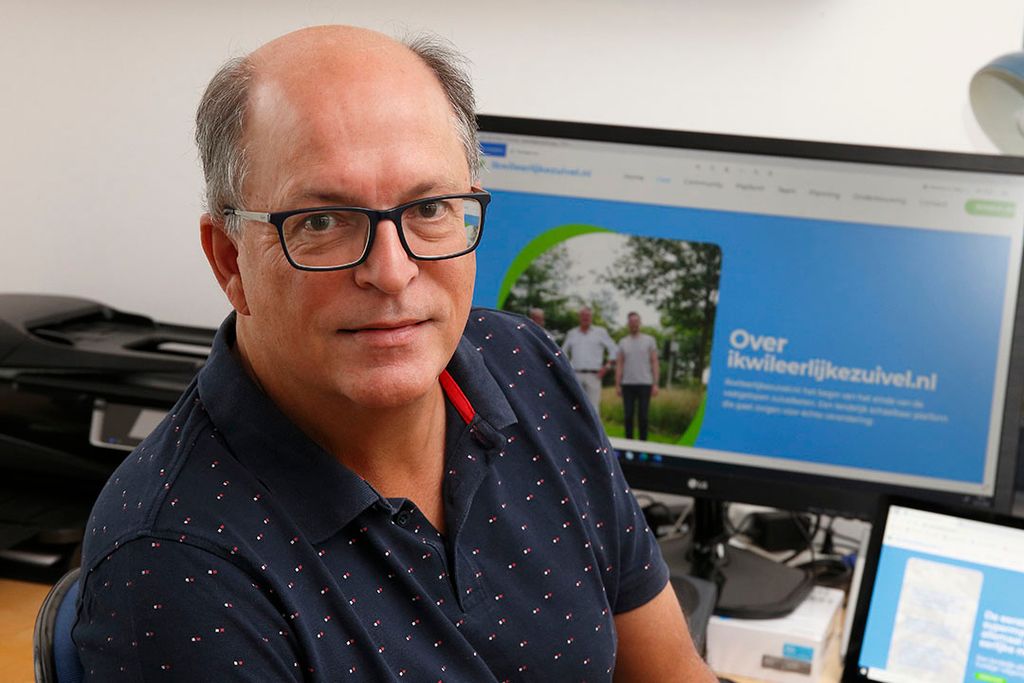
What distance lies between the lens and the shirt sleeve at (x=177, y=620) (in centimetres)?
80

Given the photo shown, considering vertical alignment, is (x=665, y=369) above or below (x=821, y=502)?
above

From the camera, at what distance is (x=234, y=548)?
838 mm

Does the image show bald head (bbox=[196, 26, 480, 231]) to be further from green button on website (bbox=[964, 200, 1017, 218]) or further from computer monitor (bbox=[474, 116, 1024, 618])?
green button on website (bbox=[964, 200, 1017, 218])

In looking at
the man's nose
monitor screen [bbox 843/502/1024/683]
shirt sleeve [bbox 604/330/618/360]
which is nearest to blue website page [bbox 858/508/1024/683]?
monitor screen [bbox 843/502/1024/683]

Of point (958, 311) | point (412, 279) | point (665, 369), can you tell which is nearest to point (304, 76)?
point (412, 279)

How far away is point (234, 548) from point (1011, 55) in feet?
3.54

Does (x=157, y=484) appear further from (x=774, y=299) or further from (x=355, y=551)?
(x=774, y=299)

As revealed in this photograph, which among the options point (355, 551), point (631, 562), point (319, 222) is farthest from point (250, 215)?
point (631, 562)

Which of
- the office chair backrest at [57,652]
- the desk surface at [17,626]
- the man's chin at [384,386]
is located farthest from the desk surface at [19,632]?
the man's chin at [384,386]

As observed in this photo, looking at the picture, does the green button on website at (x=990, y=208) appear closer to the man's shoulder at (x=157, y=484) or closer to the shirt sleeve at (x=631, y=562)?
the shirt sleeve at (x=631, y=562)

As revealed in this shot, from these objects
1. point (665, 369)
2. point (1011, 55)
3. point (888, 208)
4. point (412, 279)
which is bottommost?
point (665, 369)

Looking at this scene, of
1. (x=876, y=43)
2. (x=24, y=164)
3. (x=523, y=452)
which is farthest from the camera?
(x=24, y=164)

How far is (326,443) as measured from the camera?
3.13 feet

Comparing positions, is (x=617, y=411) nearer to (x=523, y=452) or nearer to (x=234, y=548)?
(x=523, y=452)
